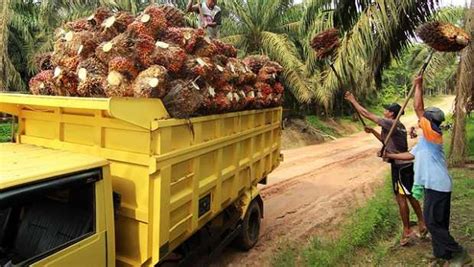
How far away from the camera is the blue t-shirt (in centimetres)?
441

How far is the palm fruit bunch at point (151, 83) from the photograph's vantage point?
3.38 metres

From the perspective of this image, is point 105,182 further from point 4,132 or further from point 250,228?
point 4,132

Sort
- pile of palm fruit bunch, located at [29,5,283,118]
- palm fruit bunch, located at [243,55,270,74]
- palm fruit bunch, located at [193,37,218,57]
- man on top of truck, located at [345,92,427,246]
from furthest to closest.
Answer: palm fruit bunch, located at [243,55,270,74], man on top of truck, located at [345,92,427,246], palm fruit bunch, located at [193,37,218,57], pile of palm fruit bunch, located at [29,5,283,118]

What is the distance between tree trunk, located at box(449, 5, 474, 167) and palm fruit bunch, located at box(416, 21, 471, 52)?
206 inches

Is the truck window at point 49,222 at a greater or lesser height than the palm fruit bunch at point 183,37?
lesser

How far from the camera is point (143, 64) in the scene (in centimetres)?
367

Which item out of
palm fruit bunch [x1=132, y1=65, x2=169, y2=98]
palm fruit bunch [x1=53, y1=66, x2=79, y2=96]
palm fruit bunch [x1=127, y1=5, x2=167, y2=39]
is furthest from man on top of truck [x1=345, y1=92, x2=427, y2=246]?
palm fruit bunch [x1=53, y1=66, x2=79, y2=96]

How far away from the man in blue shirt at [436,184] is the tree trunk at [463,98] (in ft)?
16.9

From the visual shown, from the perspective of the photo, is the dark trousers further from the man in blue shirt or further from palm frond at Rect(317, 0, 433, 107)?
palm frond at Rect(317, 0, 433, 107)

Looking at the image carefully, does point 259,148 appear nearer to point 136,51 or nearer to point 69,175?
point 136,51

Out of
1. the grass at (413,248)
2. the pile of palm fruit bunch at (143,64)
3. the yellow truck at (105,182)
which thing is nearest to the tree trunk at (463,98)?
the grass at (413,248)

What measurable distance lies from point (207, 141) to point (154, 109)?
0.86 meters

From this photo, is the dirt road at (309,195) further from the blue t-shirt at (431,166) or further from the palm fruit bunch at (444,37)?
the palm fruit bunch at (444,37)

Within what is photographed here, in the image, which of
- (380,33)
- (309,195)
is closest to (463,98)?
(380,33)
